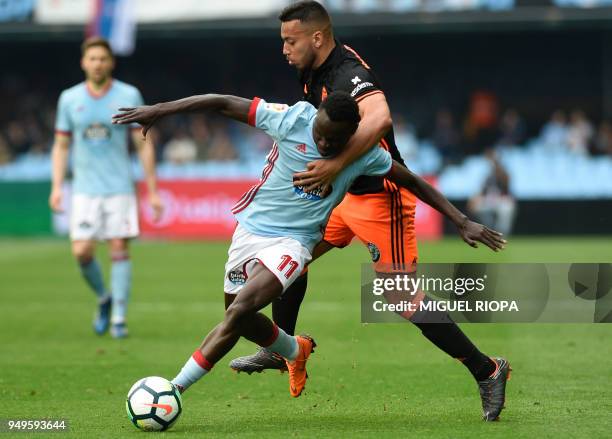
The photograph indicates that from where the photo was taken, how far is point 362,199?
7.36 meters

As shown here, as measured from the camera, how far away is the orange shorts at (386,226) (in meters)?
7.23

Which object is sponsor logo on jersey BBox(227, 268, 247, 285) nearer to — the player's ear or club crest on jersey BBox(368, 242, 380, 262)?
club crest on jersey BBox(368, 242, 380, 262)

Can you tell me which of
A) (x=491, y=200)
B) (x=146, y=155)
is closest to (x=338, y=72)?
(x=146, y=155)

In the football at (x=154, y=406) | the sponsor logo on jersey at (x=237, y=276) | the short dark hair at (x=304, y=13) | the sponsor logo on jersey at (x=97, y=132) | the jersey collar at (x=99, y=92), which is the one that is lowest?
the football at (x=154, y=406)

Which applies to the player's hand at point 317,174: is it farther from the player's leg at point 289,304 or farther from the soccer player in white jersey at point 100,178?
the soccer player in white jersey at point 100,178

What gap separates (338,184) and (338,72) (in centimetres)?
82

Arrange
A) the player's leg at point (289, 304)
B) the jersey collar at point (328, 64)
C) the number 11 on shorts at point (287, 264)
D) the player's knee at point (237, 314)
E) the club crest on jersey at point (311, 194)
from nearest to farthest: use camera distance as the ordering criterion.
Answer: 1. the player's knee at point (237, 314)
2. the number 11 on shorts at point (287, 264)
3. the club crest on jersey at point (311, 194)
4. the jersey collar at point (328, 64)
5. the player's leg at point (289, 304)

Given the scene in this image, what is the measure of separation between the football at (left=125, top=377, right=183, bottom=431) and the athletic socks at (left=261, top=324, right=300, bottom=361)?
30.4 inches

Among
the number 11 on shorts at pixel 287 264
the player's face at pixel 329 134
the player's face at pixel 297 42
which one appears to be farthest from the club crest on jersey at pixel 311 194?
the player's face at pixel 297 42

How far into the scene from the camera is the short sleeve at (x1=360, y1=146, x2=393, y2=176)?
6616 millimetres

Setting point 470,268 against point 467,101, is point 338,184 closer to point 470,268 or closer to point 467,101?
point 470,268

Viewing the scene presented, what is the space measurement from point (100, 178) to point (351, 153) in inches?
196

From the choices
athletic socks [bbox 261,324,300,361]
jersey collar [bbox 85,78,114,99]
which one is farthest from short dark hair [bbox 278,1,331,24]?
jersey collar [bbox 85,78,114,99]

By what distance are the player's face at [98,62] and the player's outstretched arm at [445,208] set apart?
14.7 feet
